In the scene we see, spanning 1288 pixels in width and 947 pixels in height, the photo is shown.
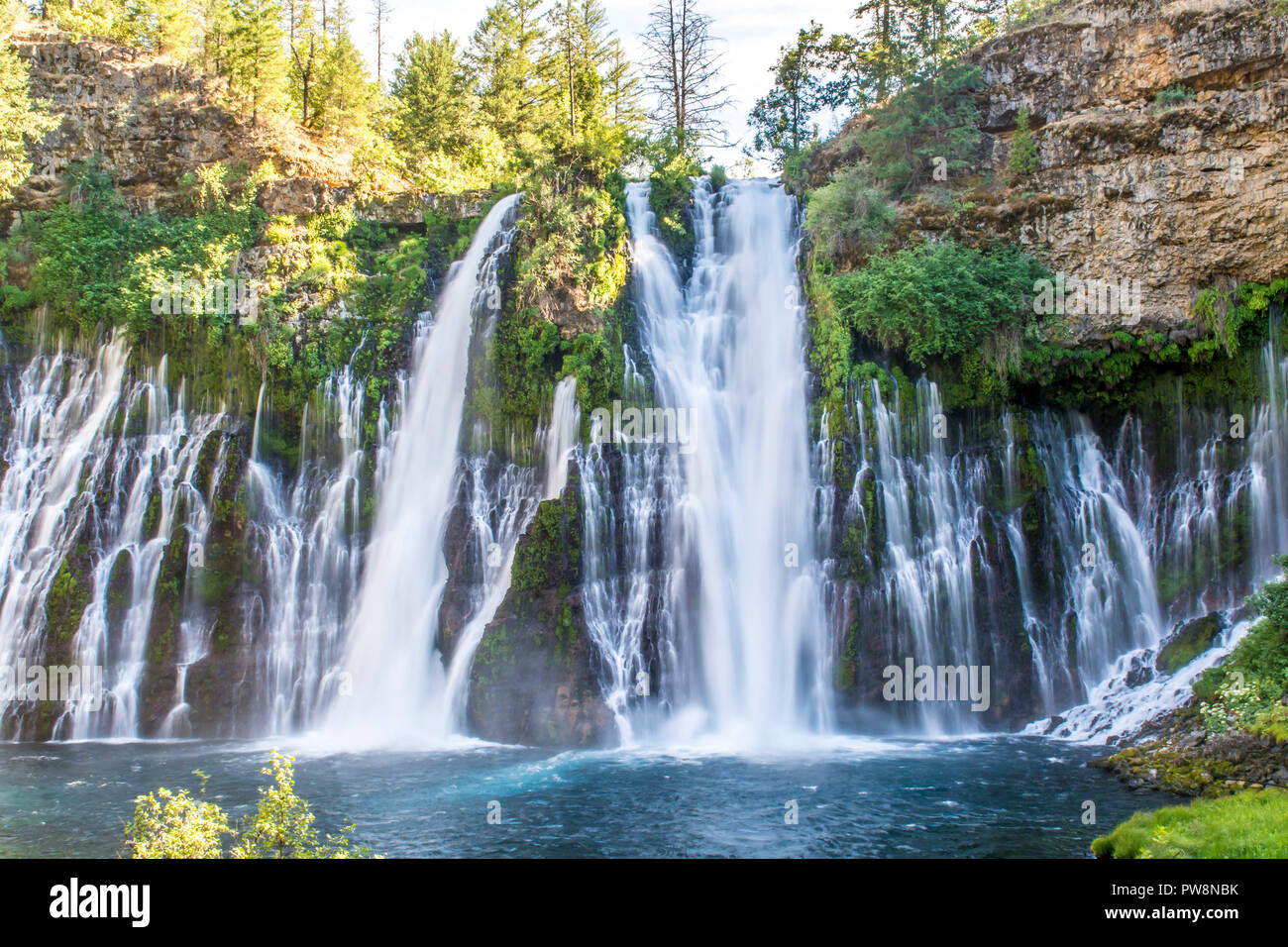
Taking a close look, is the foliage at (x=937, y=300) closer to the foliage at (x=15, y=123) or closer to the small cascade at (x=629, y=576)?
the small cascade at (x=629, y=576)

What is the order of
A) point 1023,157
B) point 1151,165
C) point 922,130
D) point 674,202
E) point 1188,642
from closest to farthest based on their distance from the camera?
point 1188,642
point 1151,165
point 1023,157
point 922,130
point 674,202

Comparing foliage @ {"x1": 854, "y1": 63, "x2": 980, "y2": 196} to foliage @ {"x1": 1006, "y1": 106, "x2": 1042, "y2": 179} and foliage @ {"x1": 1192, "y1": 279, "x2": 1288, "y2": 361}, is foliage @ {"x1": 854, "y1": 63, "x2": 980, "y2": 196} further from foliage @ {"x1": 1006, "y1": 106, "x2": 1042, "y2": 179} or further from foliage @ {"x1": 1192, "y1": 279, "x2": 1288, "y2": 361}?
foliage @ {"x1": 1192, "y1": 279, "x2": 1288, "y2": 361}

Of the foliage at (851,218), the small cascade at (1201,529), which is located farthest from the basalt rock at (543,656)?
the foliage at (851,218)

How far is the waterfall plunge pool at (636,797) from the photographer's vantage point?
12.4 meters

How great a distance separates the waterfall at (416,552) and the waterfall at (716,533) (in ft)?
12.9

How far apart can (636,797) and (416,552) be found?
9.82 metres

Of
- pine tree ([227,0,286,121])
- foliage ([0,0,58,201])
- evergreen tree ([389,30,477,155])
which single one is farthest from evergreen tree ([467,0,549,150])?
foliage ([0,0,58,201])

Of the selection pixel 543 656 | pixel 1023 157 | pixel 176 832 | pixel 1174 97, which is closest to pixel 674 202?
pixel 1023 157

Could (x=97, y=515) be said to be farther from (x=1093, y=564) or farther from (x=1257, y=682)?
(x=1257, y=682)

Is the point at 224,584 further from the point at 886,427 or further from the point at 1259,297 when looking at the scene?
the point at 1259,297

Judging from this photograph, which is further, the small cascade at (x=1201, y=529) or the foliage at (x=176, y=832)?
the small cascade at (x=1201, y=529)

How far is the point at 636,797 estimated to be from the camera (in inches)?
577

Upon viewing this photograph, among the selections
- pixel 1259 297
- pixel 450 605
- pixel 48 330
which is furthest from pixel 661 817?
pixel 48 330

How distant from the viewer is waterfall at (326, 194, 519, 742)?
20.6 meters
